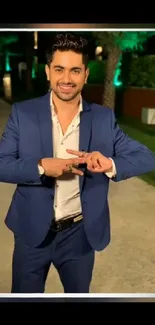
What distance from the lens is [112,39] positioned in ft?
25.6

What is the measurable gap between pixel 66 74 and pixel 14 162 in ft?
1.81

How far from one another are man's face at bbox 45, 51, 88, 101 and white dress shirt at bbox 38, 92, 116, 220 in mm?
98

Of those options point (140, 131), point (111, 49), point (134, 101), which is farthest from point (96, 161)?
point (134, 101)

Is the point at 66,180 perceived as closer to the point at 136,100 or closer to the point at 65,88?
the point at 65,88

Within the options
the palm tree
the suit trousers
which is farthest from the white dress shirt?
the palm tree

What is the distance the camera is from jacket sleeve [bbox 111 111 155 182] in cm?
262

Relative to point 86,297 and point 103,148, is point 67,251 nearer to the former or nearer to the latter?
point 86,297

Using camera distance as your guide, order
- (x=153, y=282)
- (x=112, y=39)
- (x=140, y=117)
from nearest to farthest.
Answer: (x=153, y=282)
(x=112, y=39)
(x=140, y=117)

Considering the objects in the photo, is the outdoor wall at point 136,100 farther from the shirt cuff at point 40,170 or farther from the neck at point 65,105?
the shirt cuff at point 40,170

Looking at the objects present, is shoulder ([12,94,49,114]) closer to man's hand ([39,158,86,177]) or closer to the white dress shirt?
the white dress shirt

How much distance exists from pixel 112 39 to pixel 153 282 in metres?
4.81

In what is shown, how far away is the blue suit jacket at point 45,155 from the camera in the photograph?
8.57 feet

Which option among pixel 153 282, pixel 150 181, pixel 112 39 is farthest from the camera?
pixel 112 39
